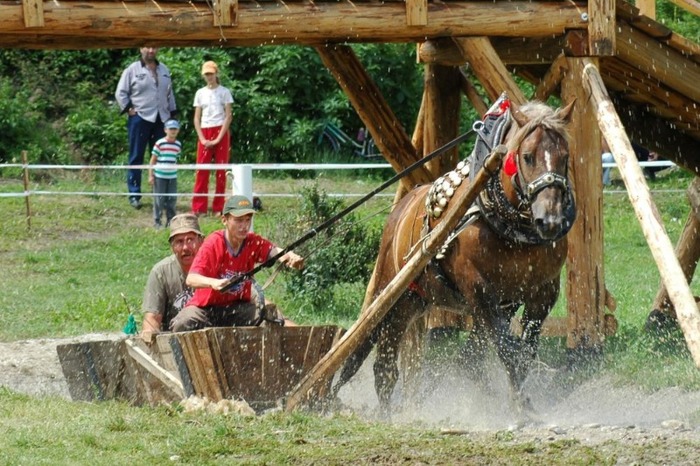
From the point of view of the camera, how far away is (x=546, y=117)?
8.36 meters

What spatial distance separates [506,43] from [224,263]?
288 centimetres

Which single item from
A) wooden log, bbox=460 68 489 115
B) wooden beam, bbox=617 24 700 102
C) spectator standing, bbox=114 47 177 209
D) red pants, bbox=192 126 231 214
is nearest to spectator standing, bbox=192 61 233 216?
red pants, bbox=192 126 231 214

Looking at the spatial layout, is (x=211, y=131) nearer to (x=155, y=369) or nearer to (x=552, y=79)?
(x=552, y=79)

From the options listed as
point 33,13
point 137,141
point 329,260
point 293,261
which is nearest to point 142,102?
point 137,141

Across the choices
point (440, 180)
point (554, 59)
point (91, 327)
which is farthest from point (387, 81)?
point (440, 180)

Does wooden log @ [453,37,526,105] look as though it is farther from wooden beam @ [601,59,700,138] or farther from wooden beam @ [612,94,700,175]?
wooden beam @ [612,94,700,175]

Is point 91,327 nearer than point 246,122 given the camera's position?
Yes

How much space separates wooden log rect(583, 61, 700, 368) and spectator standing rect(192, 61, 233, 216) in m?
8.45

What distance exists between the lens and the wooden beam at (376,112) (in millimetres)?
11383

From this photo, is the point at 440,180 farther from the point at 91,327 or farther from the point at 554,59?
the point at 91,327

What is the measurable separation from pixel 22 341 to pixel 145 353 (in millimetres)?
3311

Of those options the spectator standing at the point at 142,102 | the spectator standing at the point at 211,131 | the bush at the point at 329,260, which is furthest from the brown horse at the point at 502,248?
the spectator standing at the point at 142,102

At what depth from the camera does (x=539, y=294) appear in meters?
9.05

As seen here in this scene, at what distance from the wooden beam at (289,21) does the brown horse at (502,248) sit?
1240mm
